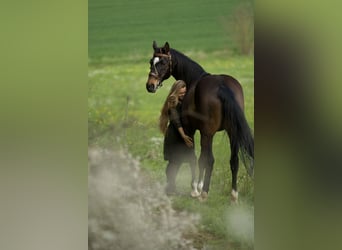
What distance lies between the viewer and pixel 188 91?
6.16 feet

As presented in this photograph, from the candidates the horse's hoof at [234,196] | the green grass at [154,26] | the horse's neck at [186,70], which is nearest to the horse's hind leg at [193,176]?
the horse's hoof at [234,196]

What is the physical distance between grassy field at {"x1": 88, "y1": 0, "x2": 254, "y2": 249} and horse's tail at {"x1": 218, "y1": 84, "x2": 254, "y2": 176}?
0.10ft

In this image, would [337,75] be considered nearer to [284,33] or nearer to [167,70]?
[284,33]

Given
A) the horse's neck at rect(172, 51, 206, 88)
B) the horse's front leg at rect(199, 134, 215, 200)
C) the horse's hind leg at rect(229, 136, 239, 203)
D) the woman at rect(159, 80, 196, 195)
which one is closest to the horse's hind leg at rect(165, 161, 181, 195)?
the woman at rect(159, 80, 196, 195)

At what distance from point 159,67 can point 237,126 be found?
38 cm

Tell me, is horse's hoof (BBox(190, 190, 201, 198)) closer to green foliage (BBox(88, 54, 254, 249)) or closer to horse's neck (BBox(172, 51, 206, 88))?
green foliage (BBox(88, 54, 254, 249))

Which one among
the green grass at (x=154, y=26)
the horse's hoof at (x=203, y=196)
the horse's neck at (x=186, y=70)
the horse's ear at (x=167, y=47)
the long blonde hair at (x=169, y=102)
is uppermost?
the green grass at (x=154, y=26)

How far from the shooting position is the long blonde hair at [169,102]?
188cm

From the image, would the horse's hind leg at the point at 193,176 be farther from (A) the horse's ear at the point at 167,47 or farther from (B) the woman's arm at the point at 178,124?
(A) the horse's ear at the point at 167,47

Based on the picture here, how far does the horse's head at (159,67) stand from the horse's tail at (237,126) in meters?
0.23

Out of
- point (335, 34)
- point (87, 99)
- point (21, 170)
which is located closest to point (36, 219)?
point (21, 170)

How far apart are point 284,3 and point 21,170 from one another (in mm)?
1275

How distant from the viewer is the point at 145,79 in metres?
1.92

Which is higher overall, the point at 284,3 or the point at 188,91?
the point at 284,3
